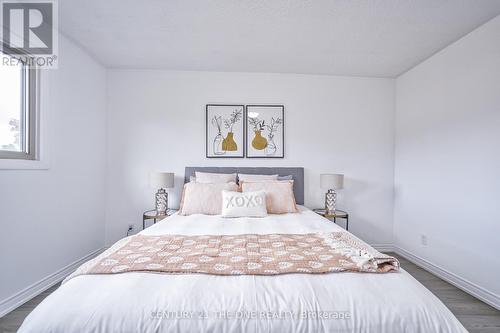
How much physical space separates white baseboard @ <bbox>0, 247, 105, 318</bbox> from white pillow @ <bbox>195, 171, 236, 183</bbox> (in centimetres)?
165

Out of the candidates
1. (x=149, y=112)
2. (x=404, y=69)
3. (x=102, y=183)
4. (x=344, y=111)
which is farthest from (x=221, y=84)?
(x=404, y=69)

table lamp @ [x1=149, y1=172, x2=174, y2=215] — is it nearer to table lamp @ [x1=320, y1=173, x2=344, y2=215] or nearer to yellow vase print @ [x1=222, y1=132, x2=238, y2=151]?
yellow vase print @ [x1=222, y1=132, x2=238, y2=151]

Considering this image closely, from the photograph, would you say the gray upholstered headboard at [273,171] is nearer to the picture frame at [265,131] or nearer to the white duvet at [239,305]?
the picture frame at [265,131]

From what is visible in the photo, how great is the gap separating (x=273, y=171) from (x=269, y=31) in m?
1.70

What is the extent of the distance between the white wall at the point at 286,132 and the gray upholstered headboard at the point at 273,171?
106 millimetres

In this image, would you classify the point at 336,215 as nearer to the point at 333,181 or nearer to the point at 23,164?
the point at 333,181

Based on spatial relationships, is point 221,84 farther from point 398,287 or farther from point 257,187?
point 398,287

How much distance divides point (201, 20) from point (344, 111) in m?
2.28

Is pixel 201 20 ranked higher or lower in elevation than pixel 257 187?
higher

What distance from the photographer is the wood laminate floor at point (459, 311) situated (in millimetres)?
1786

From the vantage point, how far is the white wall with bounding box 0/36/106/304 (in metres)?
1.98

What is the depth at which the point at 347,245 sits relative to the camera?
1.53 metres

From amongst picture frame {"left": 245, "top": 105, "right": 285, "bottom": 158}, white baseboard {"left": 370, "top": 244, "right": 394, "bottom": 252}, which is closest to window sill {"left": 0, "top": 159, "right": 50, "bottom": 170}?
picture frame {"left": 245, "top": 105, "right": 285, "bottom": 158}

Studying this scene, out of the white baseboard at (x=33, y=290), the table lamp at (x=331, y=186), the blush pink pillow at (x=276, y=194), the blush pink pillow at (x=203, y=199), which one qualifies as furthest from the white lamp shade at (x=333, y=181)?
the white baseboard at (x=33, y=290)
